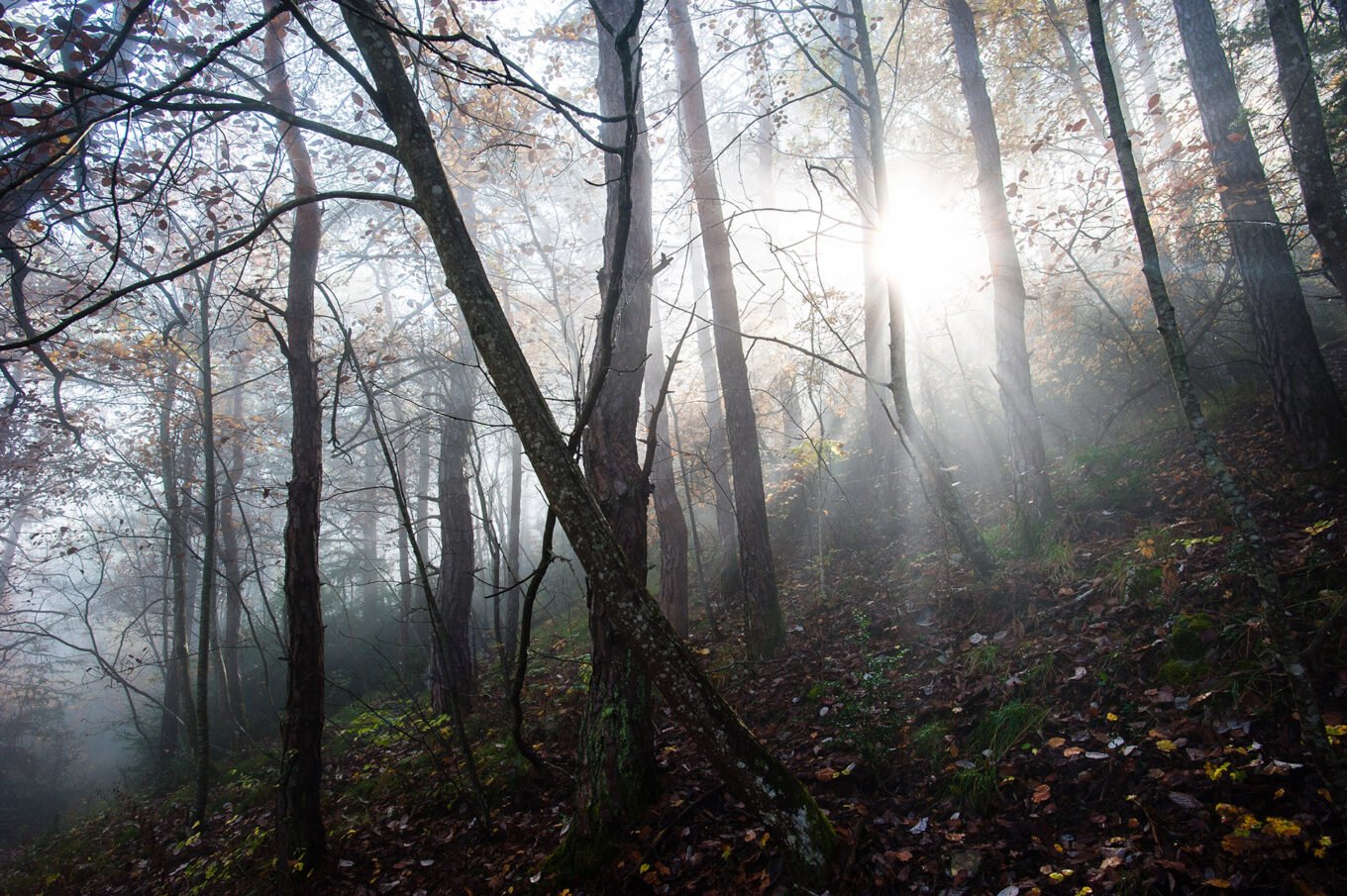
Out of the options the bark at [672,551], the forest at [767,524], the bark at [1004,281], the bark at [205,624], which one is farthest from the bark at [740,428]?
the bark at [205,624]

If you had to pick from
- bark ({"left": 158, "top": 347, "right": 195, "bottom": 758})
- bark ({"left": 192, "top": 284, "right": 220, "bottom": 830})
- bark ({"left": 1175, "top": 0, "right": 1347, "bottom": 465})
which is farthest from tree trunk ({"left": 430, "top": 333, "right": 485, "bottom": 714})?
bark ({"left": 1175, "top": 0, "right": 1347, "bottom": 465})

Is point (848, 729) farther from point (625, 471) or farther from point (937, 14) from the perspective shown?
point (937, 14)

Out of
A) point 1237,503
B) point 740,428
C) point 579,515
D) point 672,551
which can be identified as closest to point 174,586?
point 672,551

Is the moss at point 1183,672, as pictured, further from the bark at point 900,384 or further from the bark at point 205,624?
the bark at point 205,624

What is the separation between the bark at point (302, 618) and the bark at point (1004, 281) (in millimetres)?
7362

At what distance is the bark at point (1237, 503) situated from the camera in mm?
2621

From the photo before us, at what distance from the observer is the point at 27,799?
13258 mm

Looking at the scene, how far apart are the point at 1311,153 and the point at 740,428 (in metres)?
5.58

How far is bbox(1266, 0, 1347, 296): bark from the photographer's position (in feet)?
16.8

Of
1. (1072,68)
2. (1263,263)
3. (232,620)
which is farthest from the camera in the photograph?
(1072,68)

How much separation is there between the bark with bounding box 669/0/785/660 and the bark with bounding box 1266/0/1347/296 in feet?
16.2

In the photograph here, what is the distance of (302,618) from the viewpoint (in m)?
4.90

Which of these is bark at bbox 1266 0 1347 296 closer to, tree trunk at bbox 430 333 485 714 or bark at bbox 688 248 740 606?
bark at bbox 688 248 740 606

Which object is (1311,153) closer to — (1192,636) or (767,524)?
(1192,636)
